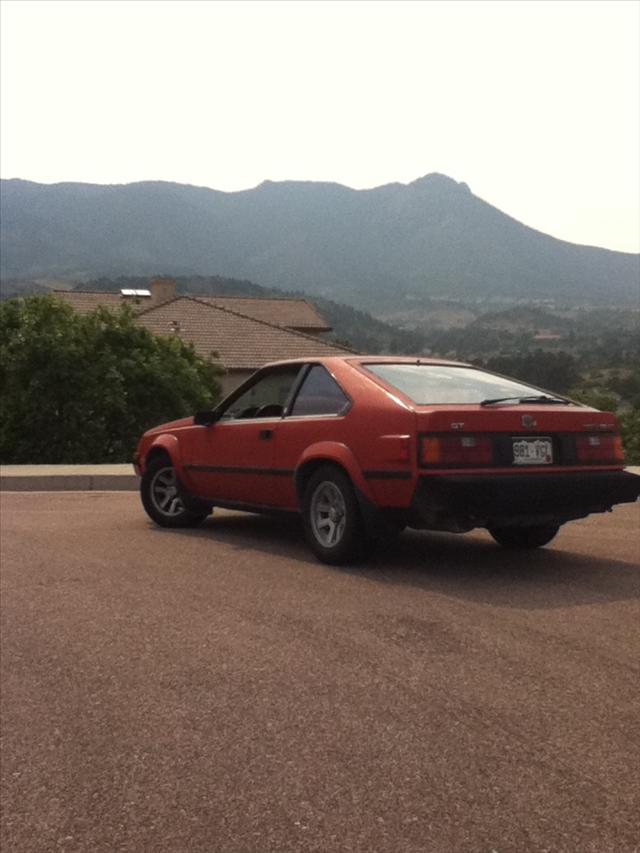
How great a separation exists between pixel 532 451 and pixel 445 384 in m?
0.92

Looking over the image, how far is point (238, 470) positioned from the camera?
8164 mm

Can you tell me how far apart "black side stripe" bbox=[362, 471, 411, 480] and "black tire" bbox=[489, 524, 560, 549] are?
1.64 m

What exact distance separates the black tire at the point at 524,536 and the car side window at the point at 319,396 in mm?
1641

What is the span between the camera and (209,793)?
128 inches

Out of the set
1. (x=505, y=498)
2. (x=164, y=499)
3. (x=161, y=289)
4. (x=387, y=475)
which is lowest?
(x=164, y=499)

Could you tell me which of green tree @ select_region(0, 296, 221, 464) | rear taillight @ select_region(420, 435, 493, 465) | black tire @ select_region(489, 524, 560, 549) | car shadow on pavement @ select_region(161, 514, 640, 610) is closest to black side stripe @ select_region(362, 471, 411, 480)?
rear taillight @ select_region(420, 435, 493, 465)

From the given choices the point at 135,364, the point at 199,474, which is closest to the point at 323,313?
the point at 135,364

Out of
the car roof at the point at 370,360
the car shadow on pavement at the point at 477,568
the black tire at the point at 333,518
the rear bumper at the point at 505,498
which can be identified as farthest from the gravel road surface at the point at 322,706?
the car roof at the point at 370,360

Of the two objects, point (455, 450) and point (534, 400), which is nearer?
point (455, 450)

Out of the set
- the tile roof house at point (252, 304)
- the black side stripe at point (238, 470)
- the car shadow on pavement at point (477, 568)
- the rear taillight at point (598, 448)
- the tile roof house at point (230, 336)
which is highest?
the tile roof house at point (252, 304)

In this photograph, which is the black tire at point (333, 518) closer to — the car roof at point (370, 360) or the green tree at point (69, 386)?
the car roof at point (370, 360)

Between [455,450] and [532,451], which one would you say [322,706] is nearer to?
[455,450]

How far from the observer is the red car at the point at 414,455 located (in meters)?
6.43

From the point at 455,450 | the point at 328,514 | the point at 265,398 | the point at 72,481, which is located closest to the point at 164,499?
the point at 265,398
